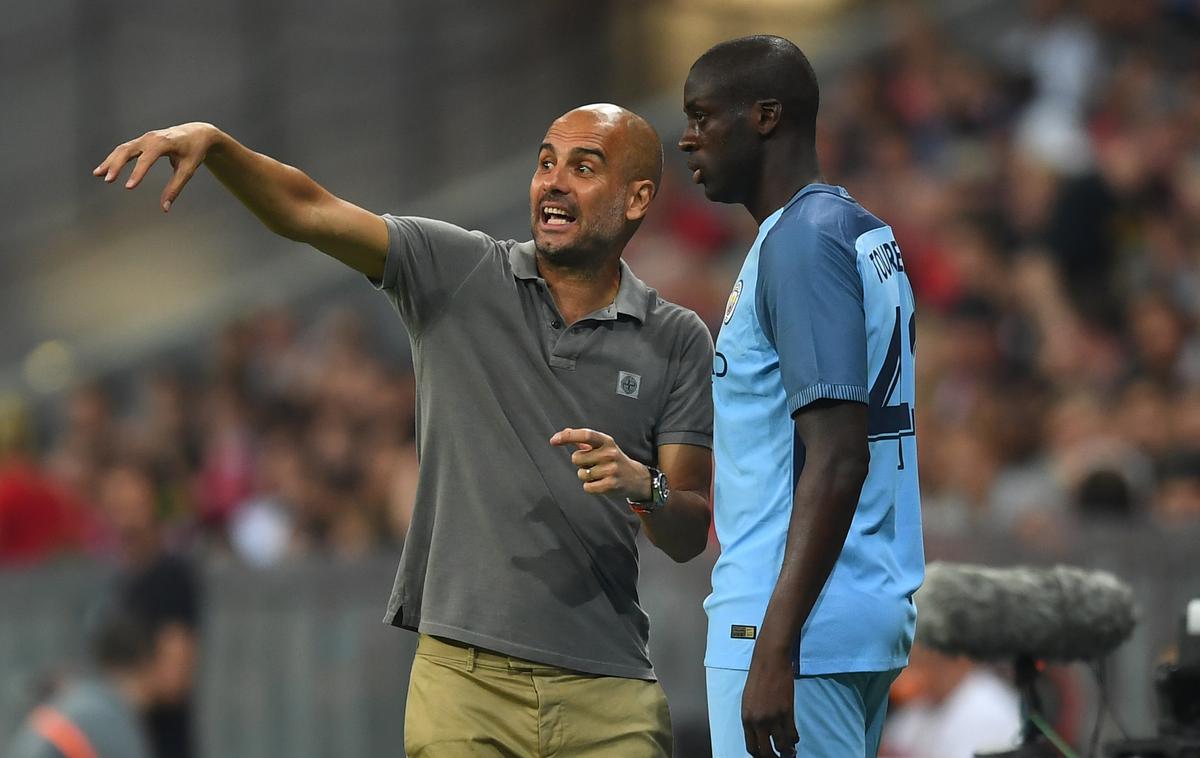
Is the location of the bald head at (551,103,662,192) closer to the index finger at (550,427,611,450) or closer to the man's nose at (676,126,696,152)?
the man's nose at (676,126,696,152)

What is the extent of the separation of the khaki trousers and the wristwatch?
47 cm

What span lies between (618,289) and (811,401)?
3.63 ft

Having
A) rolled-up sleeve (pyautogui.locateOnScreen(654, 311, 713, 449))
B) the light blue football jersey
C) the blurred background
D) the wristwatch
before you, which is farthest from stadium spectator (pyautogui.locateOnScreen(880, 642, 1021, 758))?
the light blue football jersey

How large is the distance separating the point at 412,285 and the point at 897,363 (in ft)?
3.98

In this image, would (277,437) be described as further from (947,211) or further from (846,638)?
(846,638)

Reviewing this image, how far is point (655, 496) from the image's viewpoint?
3873 millimetres

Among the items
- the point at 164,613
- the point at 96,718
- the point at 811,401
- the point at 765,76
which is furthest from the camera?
the point at 164,613

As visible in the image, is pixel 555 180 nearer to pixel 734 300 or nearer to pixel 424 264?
pixel 424 264

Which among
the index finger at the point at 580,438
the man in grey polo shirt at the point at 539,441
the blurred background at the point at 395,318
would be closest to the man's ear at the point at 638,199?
the man in grey polo shirt at the point at 539,441

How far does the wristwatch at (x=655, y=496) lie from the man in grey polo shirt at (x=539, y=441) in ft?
0.10

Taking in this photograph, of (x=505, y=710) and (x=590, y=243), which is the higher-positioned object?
(x=590, y=243)

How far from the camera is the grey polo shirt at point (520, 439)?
4098 millimetres

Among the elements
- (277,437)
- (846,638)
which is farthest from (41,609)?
(846,638)

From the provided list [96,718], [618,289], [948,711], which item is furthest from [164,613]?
[618,289]
